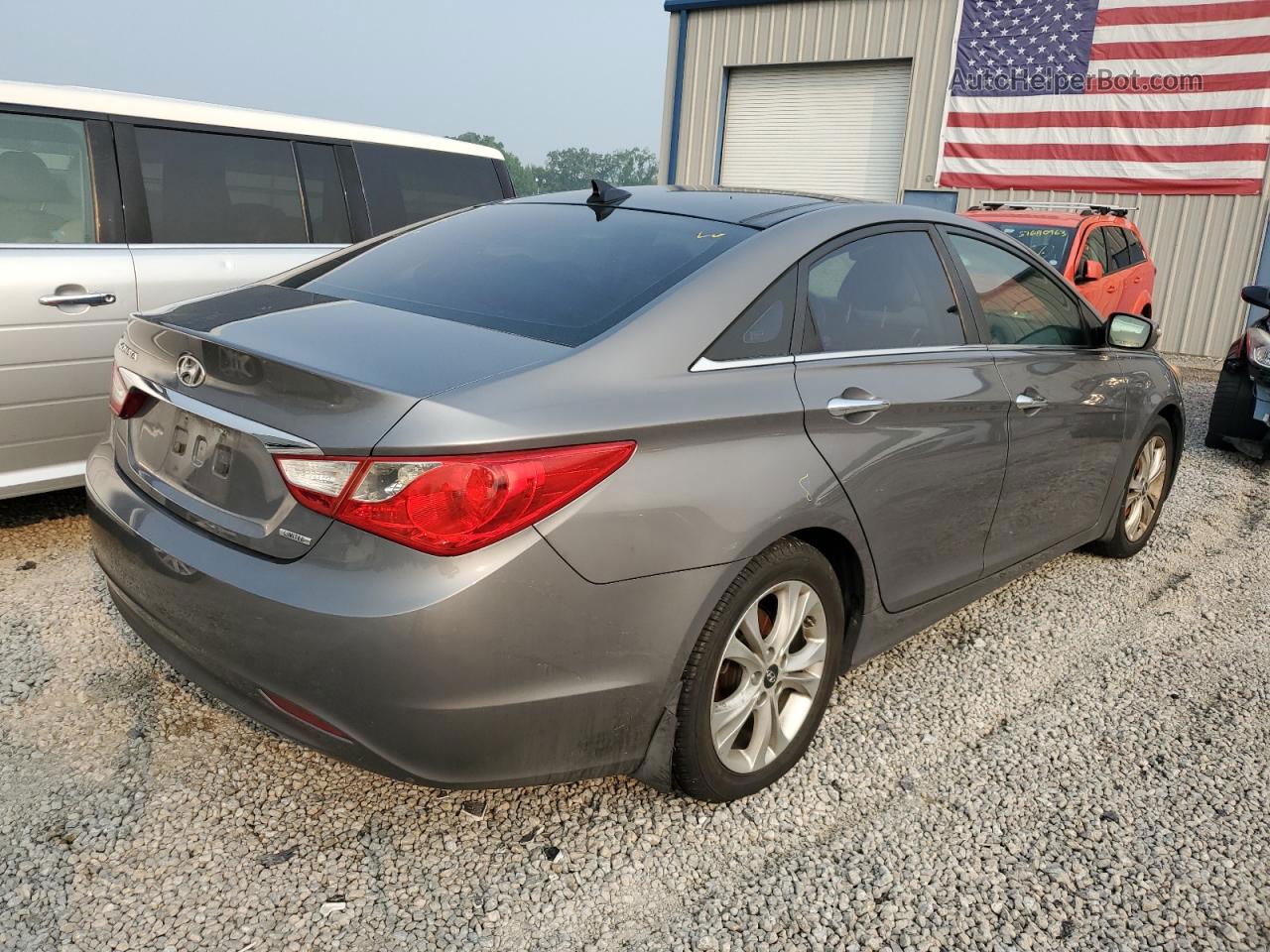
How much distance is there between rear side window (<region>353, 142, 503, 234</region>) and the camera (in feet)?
17.1

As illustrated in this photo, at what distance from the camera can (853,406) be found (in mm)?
2566

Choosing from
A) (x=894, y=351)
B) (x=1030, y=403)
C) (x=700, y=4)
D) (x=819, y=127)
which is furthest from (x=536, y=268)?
(x=700, y=4)

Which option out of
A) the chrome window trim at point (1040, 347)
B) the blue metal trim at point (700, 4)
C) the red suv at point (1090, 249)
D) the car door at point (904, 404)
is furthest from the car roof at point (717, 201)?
the blue metal trim at point (700, 4)

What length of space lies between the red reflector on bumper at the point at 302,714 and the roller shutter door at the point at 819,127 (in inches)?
612

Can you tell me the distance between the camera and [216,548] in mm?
2090

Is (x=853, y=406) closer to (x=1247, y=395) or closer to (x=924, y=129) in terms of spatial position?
(x=1247, y=395)

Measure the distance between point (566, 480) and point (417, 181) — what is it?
403 centimetres

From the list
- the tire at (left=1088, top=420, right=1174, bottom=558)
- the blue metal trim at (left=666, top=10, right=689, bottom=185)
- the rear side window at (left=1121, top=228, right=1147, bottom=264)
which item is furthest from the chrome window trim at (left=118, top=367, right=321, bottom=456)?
the blue metal trim at (left=666, top=10, right=689, bottom=185)

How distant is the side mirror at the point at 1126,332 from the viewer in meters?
3.79

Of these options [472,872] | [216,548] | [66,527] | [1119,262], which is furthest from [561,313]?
[1119,262]

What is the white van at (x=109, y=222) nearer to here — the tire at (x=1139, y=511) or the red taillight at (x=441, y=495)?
the red taillight at (x=441, y=495)

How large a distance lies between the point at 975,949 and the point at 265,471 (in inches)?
70.6

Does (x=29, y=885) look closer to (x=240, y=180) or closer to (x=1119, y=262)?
(x=240, y=180)

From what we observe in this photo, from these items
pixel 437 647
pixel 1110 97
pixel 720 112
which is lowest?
pixel 437 647
